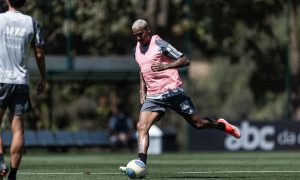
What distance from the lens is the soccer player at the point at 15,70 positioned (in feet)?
36.2

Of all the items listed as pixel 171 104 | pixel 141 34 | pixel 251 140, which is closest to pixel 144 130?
pixel 171 104

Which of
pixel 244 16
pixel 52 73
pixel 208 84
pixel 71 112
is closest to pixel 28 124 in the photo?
pixel 52 73

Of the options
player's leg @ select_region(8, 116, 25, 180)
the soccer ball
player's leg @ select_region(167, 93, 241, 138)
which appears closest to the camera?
player's leg @ select_region(8, 116, 25, 180)

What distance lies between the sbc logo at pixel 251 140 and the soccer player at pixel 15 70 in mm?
19738

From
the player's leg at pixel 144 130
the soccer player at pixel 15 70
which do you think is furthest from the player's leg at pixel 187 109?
the soccer player at pixel 15 70

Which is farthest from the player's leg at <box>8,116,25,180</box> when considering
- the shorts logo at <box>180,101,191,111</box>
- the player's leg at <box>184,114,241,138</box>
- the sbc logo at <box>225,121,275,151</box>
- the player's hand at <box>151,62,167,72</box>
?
the sbc logo at <box>225,121,275,151</box>

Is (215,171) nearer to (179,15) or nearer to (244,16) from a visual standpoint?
(179,15)

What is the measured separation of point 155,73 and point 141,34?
68 cm

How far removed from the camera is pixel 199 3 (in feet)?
121

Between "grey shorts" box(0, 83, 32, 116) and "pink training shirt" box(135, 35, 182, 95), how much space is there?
3154mm

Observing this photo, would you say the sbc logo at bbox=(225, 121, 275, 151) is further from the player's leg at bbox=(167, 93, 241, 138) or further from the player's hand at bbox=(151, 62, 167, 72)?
the player's hand at bbox=(151, 62, 167, 72)

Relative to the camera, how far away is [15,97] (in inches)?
438

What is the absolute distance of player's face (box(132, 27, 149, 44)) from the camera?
13518mm

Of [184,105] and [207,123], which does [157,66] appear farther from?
[207,123]
